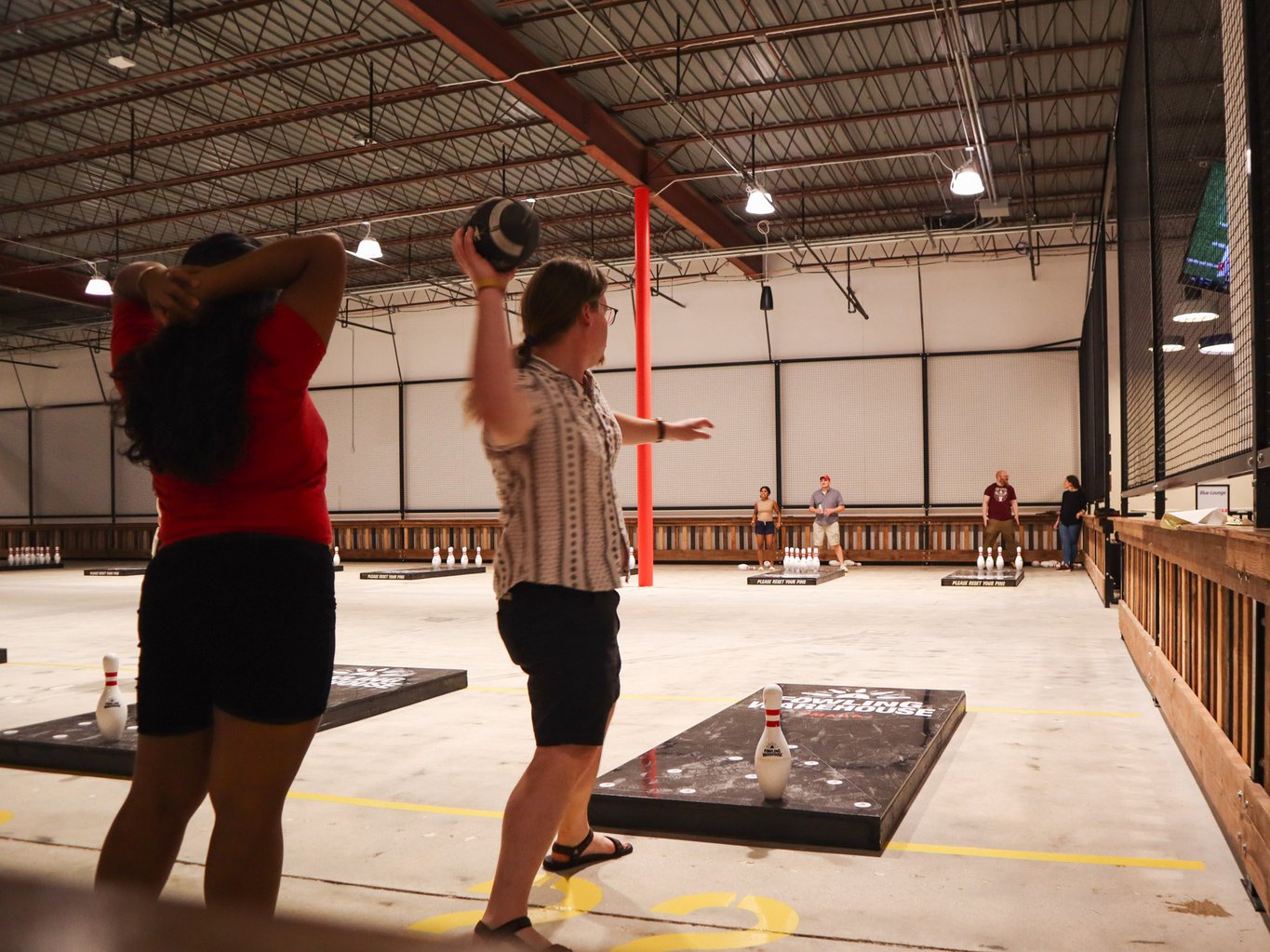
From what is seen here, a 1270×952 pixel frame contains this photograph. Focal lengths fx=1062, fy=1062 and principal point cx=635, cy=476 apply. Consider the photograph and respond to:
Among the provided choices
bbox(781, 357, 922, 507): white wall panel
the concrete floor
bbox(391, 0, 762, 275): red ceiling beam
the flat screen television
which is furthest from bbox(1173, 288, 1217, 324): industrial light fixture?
bbox(781, 357, 922, 507): white wall panel

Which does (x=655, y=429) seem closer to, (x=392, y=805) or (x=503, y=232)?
(x=503, y=232)

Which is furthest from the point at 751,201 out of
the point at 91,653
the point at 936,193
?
the point at 91,653

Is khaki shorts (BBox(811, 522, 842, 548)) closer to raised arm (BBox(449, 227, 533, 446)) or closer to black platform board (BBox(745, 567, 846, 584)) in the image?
black platform board (BBox(745, 567, 846, 584))

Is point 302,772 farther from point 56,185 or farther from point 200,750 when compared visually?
point 56,185

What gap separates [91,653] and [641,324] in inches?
347

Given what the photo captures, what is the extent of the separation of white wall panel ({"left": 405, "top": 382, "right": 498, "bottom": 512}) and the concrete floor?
586 inches

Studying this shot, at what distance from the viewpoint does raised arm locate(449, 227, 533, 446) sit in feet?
7.18

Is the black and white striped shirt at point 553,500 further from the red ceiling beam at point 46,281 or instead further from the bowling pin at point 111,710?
the red ceiling beam at point 46,281

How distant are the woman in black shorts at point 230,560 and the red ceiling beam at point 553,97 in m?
9.63

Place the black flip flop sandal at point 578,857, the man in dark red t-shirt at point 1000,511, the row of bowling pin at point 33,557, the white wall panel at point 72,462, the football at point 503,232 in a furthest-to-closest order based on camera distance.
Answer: the white wall panel at point 72,462 < the row of bowling pin at point 33,557 < the man in dark red t-shirt at point 1000,511 < the black flip flop sandal at point 578,857 < the football at point 503,232

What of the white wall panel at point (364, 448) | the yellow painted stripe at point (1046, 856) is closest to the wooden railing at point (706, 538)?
the white wall panel at point (364, 448)

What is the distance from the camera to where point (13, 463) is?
2797 cm

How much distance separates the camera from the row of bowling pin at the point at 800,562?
54.0ft

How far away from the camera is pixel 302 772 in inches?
180
